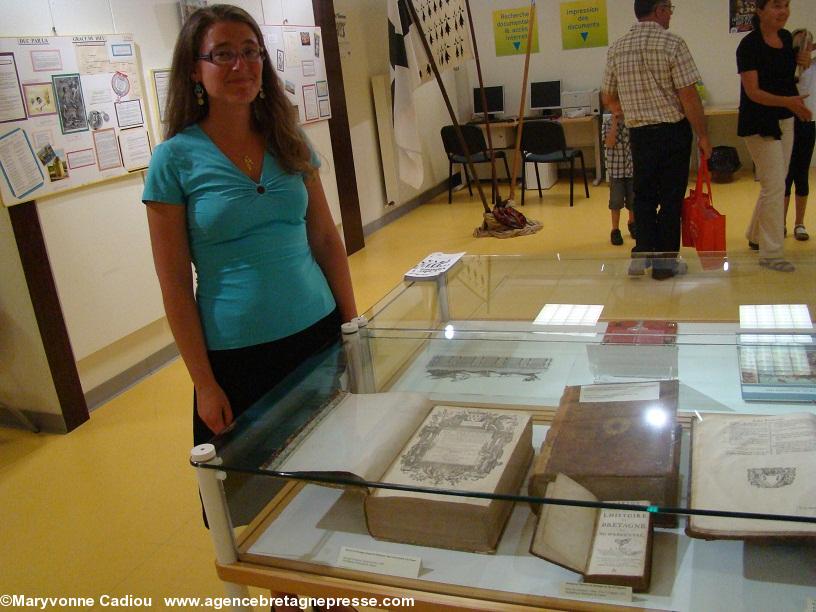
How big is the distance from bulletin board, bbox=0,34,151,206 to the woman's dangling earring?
2.04 m

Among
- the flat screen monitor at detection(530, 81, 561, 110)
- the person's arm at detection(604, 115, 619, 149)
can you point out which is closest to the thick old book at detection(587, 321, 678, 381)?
the person's arm at detection(604, 115, 619, 149)

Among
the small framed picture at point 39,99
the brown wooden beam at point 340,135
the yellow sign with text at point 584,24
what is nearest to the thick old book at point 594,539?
the small framed picture at point 39,99

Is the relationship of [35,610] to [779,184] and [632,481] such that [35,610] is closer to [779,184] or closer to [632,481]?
[632,481]

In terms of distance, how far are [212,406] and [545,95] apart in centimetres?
729

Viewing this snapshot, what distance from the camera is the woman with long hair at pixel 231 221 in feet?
5.10

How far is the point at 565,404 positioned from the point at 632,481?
303 millimetres

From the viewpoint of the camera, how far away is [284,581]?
3.76 feet

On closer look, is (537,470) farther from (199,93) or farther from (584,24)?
(584,24)

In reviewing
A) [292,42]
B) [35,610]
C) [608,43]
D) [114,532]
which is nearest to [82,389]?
[114,532]

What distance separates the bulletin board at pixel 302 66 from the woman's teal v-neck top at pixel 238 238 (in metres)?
3.52

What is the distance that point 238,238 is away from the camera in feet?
5.29

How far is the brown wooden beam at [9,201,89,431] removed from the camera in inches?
131

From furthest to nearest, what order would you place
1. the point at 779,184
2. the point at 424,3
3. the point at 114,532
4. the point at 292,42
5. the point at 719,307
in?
the point at 424,3 → the point at 292,42 → the point at 779,184 → the point at 114,532 → the point at 719,307

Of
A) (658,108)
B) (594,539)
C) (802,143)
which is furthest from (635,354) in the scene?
(802,143)
